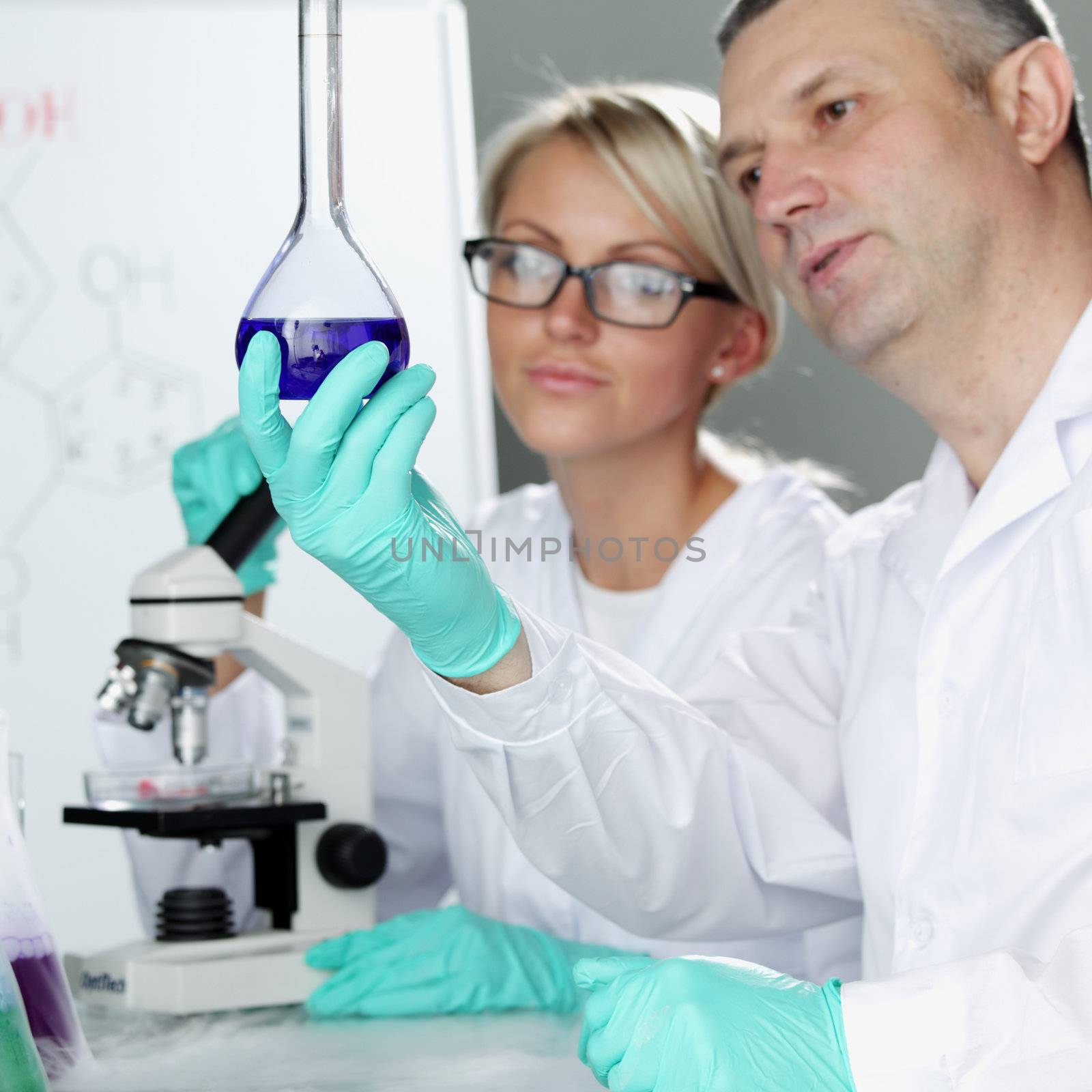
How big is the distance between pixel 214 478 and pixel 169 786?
41cm

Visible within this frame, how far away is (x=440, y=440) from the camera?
2666 millimetres

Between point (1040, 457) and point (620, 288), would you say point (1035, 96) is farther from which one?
point (620, 288)

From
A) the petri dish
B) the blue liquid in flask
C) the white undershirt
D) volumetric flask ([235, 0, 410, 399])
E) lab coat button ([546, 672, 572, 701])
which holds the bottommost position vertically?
the petri dish

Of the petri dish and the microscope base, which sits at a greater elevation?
the petri dish

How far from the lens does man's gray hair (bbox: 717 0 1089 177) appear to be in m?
1.50

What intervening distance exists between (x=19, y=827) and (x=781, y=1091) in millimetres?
657

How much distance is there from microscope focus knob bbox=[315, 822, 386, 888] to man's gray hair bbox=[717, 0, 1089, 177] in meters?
1.07

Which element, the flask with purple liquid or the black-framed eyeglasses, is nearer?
the flask with purple liquid

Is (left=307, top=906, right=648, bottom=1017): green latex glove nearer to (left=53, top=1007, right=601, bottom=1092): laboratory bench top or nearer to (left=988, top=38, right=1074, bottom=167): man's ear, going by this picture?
(left=53, top=1007, right=601, bottom=1092): laboratory bench top

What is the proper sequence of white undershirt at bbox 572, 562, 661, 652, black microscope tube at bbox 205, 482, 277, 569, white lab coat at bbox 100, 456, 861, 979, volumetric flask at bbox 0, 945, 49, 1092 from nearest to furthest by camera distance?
1. volumetric flask at bbox 0, 945, 49, 1092
2. black microscope tube at bbox 205, 482, 277, 569
3. white lab coat at bbox 100, 456, 861, 979
4. white undershirt at bbox 572, 562, 661, 652

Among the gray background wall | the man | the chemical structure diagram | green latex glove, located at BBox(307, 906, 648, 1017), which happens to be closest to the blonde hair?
the man

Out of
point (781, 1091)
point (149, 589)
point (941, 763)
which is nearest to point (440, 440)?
point (149, 589)

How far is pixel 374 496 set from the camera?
108cm

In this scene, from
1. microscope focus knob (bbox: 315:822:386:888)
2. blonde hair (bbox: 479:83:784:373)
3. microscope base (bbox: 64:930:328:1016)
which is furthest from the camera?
blonde hair (bbox: 479:83:784:373)
